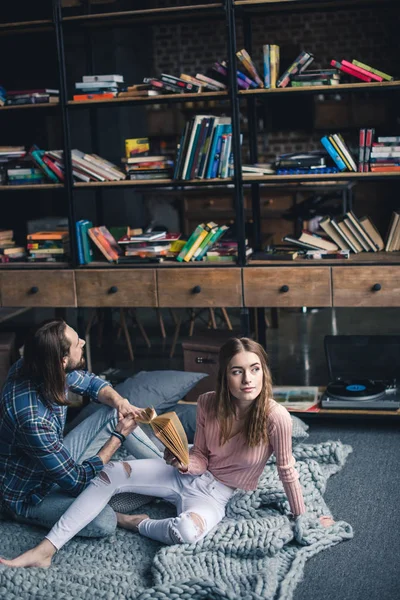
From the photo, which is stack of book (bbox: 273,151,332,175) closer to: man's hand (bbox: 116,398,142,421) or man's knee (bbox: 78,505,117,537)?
man's hand (bbox: 116,398,142,421)

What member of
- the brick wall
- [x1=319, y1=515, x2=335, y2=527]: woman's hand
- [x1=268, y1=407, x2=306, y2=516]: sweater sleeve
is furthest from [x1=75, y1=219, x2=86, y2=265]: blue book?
the brick wall

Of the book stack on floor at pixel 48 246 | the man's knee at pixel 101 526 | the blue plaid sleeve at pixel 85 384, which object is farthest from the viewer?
the book stack on floor at pixel 48 246

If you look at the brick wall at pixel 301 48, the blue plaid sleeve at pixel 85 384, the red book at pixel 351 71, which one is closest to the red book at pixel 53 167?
the blue plaid sleeve at pixel 85 384

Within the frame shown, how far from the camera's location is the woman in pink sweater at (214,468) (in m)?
3.16

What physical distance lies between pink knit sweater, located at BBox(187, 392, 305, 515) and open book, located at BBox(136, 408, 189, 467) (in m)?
0.15

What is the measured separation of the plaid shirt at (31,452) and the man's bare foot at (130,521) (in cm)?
23

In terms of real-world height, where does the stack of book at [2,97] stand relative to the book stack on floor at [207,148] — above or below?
above

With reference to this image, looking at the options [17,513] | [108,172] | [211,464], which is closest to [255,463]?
[211,464]

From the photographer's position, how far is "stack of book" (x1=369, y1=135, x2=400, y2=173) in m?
4.27

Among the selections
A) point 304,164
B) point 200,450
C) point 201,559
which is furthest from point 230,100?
point 201,559

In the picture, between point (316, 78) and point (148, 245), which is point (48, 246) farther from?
point (316, 78)

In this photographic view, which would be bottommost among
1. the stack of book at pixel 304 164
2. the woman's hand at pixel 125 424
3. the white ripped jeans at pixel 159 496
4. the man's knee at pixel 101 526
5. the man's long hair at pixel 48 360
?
the man's knee at pixel 101 526

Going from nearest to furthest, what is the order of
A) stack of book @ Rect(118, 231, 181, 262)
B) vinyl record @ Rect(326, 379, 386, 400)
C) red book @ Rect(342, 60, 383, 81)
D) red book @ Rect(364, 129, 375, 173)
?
red book @ Rect(342, 60, 383, 81)
red book @ Rect(364, 129, 375, 173)
vinyl record @ Rect(326, 379, 386, 400)
stack of book @ Rect(118, 231, 181, 262)

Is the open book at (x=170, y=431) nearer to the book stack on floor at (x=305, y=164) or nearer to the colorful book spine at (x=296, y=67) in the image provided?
the book stack on floor at (x=305, y=164)
